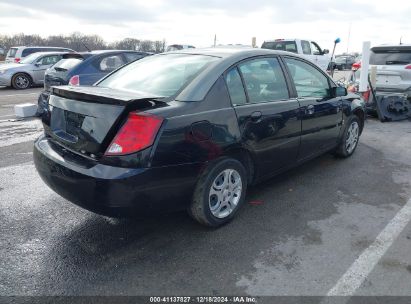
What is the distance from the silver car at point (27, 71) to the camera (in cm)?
1423

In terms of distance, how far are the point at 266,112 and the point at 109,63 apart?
624 cm

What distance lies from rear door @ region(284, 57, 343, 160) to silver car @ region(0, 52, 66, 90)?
1290 centimetres

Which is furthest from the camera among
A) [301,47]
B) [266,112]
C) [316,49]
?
[316,49]

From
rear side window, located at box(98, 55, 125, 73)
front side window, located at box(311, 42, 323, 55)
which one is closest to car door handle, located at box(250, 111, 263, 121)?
rear side window, located at box(98, 55, 125, 73)

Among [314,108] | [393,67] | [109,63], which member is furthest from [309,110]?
[109,63]

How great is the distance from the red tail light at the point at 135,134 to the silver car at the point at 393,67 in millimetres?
7266

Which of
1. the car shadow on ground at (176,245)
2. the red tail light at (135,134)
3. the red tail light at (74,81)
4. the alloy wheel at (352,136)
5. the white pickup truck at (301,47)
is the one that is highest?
the white pickup truck at (301,47)

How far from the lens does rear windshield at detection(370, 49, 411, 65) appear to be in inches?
317

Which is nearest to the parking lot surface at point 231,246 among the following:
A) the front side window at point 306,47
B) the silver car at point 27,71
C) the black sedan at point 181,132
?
the black sedan at point 181,132

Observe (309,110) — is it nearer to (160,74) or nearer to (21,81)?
(160,74)

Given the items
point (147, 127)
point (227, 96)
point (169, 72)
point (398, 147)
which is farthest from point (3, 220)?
point (398, 147)

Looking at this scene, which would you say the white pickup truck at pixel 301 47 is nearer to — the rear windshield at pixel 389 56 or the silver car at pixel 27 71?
the rear windshield at pixel 389 56

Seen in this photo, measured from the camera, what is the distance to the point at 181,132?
272cm

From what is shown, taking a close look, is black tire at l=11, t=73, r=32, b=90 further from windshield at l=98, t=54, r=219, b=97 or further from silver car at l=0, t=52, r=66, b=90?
windshield at l=98, t=54, r=219, b=97
